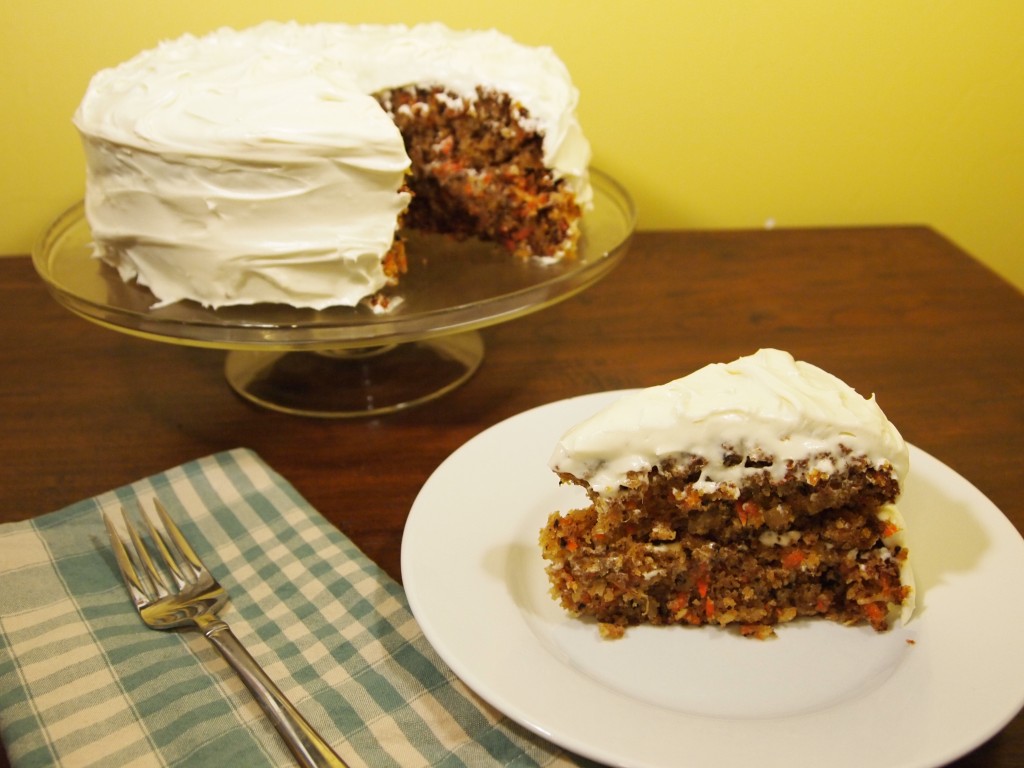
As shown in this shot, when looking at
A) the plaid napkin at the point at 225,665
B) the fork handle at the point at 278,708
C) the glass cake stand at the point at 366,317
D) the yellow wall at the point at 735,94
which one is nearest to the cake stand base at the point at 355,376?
the glass cake stand at the point at 366,317

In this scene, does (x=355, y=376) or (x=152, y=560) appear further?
(x=355, y=376)

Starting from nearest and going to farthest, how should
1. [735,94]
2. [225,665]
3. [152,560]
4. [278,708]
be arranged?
1. [278,708]
2. [225,665]
3. [152,560]
4. [735,94]

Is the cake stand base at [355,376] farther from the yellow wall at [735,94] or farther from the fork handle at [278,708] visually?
the yellow wall at [735,94]

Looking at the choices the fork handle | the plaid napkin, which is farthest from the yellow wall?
the fork handle

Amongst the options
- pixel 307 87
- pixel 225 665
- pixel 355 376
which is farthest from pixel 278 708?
pixel 307 87

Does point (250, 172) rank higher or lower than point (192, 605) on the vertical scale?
higher

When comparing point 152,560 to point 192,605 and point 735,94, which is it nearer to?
point 192,605
